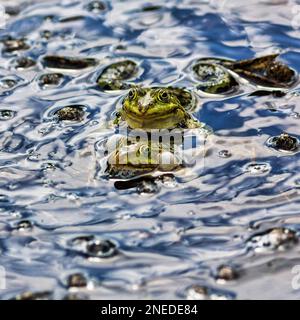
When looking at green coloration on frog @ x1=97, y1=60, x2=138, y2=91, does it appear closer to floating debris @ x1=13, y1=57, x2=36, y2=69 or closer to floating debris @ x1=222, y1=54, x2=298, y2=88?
floating debris @ x1=13, y1=57, x2=36, y2=69

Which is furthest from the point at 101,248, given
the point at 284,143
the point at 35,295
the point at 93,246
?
the point at 284,143

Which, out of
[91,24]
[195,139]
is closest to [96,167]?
[195,139]

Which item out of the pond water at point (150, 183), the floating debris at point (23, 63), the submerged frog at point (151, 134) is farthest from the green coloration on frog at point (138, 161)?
the floating debris at point (23, 63)

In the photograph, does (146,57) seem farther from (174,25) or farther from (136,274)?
(136,274)

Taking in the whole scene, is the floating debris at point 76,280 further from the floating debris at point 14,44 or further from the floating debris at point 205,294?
the floating debris at point 14,44

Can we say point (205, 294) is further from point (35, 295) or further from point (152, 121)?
point (152, 121)
